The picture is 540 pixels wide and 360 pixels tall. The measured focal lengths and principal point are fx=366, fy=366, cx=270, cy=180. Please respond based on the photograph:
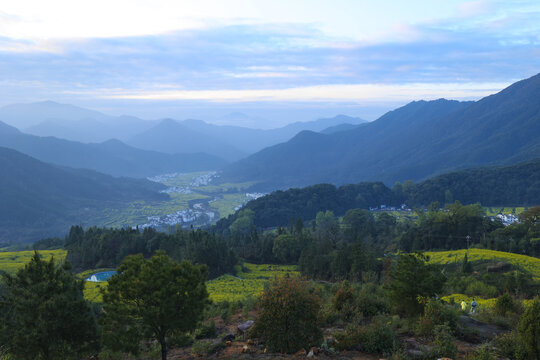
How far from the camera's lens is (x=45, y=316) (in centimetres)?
1066

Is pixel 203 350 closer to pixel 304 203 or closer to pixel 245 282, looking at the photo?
pixel 245 282

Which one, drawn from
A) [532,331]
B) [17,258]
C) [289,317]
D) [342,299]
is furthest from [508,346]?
[17,258]

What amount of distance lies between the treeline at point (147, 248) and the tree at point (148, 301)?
147 ft

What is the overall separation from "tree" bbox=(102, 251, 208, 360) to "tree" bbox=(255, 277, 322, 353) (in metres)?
2.08

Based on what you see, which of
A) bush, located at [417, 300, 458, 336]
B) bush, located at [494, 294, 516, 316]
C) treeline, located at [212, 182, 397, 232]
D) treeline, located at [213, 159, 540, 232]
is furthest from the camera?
treeline, located at [213, 159, 540, 232]

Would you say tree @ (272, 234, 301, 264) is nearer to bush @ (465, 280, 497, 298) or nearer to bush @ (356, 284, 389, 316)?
bush @ (465, 280, 497, 298)

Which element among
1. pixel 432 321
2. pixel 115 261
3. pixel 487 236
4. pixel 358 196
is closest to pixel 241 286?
pixel 115 261

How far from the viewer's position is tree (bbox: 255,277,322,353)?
34.9 feet

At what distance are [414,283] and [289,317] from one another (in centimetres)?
580

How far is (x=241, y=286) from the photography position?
42500 millimetres

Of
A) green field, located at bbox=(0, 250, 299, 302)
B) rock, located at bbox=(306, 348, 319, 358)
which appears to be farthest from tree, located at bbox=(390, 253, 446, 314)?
green field, located at bbox=(0, 250, 299, 302)

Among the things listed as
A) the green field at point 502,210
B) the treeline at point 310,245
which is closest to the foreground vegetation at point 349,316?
the treeline at point 310,245

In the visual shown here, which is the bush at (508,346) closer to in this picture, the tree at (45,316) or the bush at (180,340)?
the bush at (180,340)

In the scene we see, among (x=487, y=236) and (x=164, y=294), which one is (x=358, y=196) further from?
(x=164, y=294)
